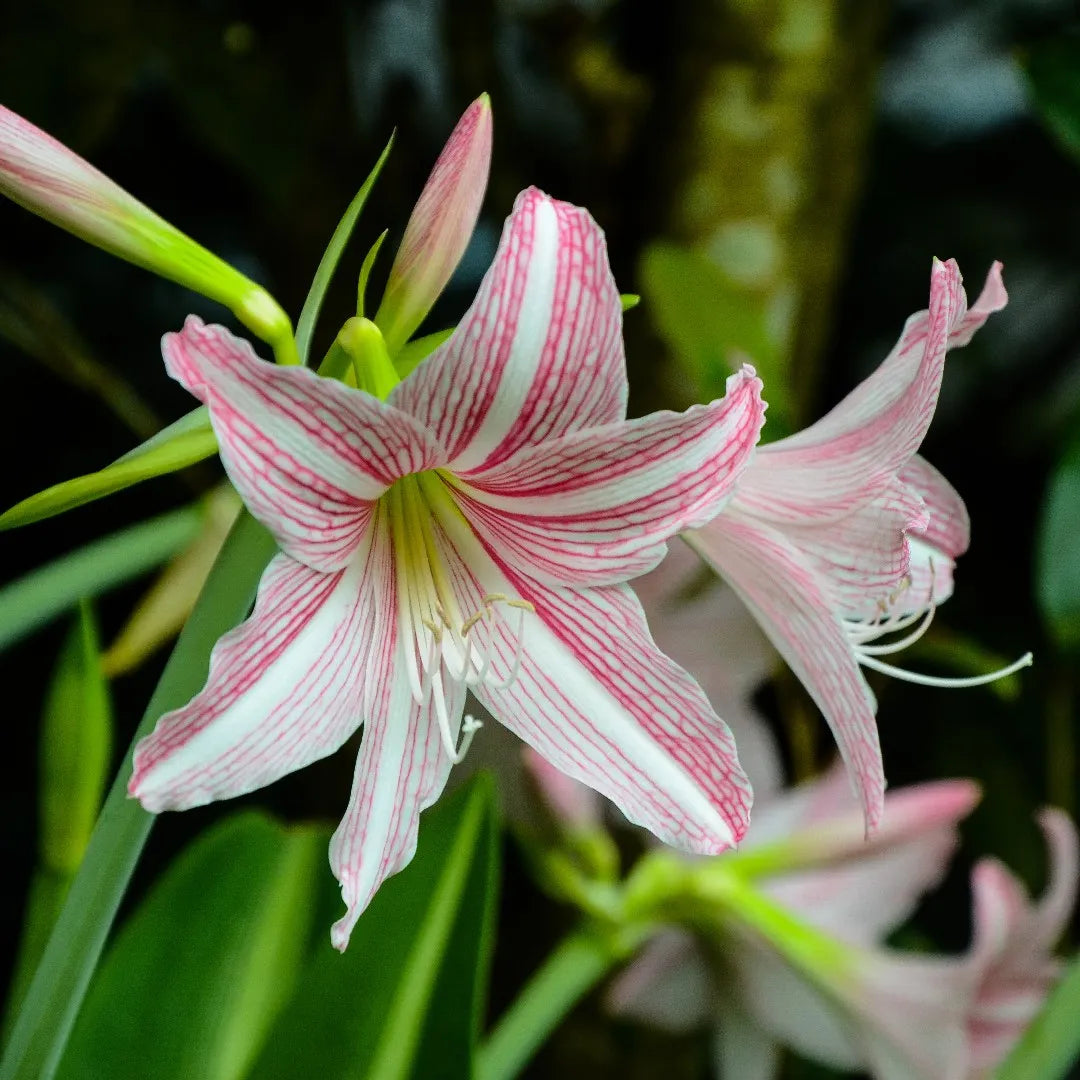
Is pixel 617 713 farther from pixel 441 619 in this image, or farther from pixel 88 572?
pixel 88 572

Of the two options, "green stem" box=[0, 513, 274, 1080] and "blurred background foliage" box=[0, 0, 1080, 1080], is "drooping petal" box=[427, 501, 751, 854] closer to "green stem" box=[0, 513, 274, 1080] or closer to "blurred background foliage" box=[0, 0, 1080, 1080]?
"green stem" box=[0, 513, 274, 1080]

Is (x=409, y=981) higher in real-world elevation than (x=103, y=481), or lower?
lower

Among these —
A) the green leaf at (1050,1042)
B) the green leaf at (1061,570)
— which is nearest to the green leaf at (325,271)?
the green leaf at (1050,1042)

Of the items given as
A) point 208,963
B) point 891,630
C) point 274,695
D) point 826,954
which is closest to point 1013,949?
point 826,954

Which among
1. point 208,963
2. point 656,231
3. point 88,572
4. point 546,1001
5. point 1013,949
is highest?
point 656,231

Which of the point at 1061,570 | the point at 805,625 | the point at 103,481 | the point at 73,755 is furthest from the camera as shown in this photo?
the point at 1061,570

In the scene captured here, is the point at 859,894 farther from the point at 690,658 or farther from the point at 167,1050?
the point at 167,1050

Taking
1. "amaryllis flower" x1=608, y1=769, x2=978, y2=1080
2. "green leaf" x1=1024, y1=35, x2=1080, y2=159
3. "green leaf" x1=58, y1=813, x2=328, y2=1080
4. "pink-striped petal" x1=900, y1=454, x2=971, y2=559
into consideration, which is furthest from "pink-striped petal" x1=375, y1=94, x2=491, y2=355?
"green leaf" x1=1024, y1=35, x2=1080, y2=159
